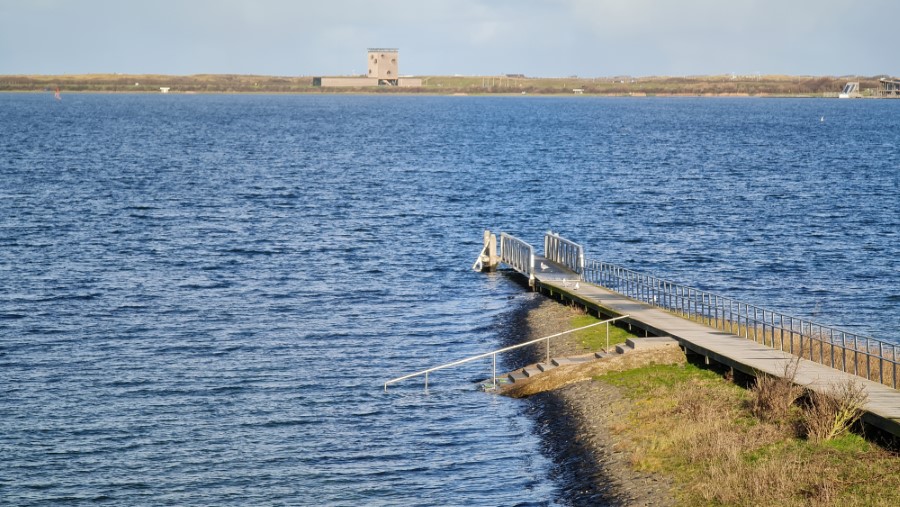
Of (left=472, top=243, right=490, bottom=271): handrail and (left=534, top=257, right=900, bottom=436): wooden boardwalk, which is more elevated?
(left=534, top=257, right=900, bottom=436): wooden boardwalk

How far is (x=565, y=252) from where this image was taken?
49188mm

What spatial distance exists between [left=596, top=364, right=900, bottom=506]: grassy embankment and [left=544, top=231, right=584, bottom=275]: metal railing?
1700 centimetres

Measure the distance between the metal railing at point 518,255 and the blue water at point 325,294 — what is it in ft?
3.87

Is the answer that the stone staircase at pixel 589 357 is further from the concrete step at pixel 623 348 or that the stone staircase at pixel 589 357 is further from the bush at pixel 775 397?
the bush at pixel 775 397

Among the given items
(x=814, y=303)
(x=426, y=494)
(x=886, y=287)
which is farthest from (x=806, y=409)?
(x=886, y=287)

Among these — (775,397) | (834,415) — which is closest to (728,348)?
(775,397)

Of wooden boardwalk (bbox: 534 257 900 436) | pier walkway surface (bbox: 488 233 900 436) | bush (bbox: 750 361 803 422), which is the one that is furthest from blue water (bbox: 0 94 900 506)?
bush (bbox: 750 361 803 422)

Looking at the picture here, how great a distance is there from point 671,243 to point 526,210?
674 inches

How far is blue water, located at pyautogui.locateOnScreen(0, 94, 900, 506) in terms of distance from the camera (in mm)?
27172

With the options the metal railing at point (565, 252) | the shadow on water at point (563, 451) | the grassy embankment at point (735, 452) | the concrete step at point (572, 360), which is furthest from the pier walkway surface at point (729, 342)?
the shadow on water at point (563, 451)

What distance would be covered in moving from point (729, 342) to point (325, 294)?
21.2m

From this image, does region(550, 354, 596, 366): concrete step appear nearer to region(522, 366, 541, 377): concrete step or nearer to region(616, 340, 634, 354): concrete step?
region(522, 366, 541, 377): concrete step

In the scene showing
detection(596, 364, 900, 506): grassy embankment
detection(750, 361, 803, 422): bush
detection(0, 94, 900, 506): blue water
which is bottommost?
detection(0, 94, 900, 506): blue water

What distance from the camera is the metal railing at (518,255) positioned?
1898 inches
